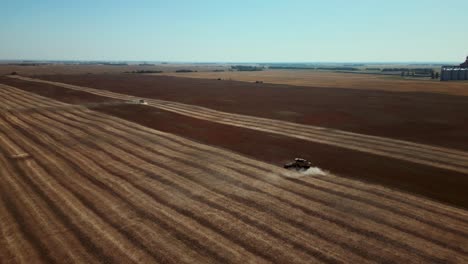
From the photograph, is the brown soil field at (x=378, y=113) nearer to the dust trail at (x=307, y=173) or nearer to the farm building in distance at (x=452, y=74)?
the dust trail at (x=307, y=173)

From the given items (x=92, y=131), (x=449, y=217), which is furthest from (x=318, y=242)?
(x=92, y=131)

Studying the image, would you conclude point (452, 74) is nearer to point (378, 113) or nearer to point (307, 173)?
point (378, 113)

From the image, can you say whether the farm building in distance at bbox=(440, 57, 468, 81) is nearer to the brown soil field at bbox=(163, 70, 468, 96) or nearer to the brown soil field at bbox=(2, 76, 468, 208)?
the brown soil field at bbox=(163, 70, 468, 96)

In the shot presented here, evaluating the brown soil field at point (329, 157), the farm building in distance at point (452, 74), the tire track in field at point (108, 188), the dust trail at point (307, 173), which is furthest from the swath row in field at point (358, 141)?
the farm building in distance at point (452, 74)

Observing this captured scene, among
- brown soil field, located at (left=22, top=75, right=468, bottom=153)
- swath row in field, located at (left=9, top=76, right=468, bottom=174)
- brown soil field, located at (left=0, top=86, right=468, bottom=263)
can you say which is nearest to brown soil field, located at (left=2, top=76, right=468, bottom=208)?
swath row in field, located at (left=9, top=76, right=468, bottom=174)

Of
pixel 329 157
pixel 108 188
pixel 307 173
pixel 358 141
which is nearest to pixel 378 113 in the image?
pixel 358 141

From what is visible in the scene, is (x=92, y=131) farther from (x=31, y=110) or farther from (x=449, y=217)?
(x=449, y=217)
